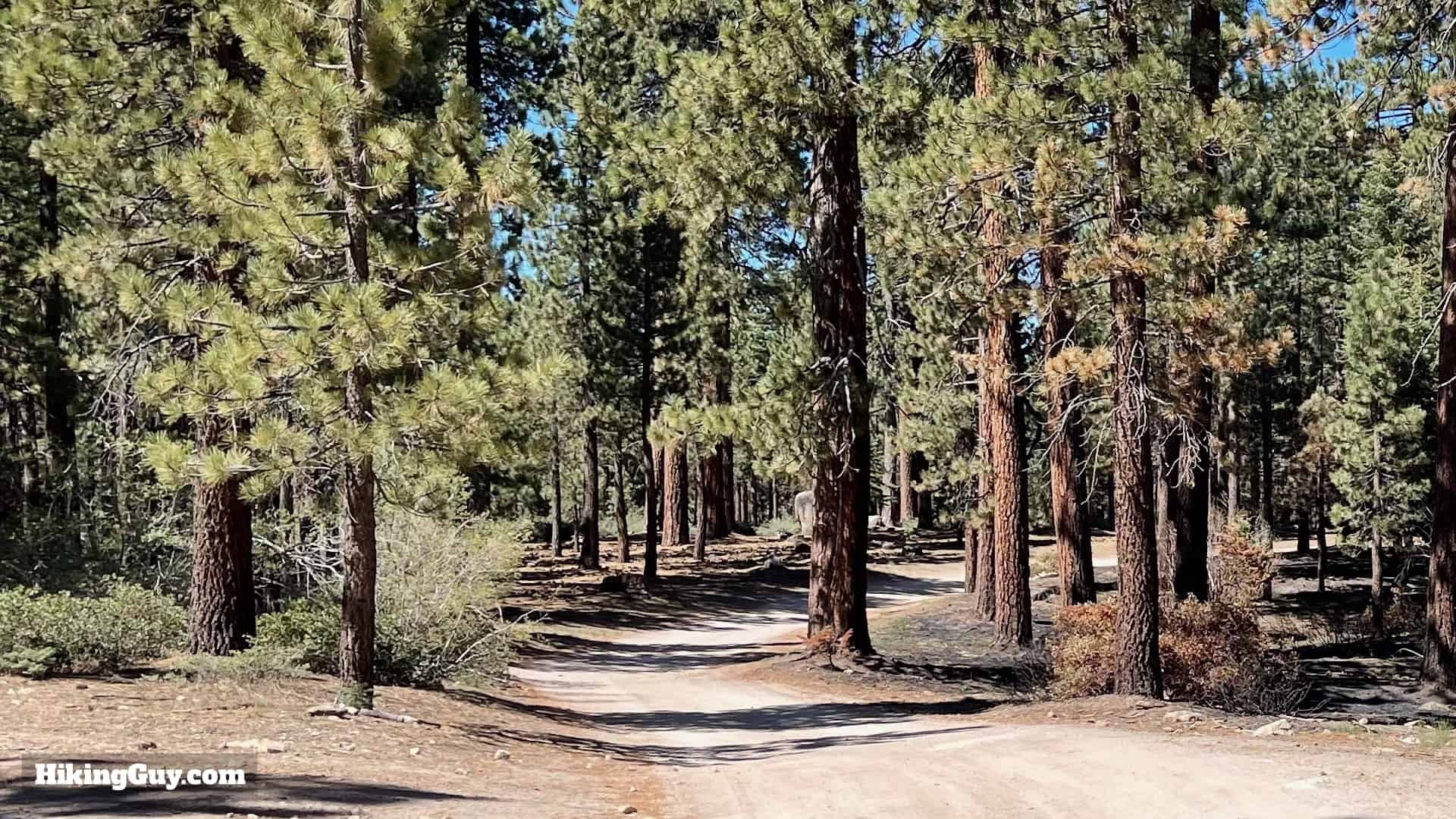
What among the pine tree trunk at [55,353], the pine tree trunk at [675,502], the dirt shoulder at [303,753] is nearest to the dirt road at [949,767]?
the dirt shoulder at [303,753]

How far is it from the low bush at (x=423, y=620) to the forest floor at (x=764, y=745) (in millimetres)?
465

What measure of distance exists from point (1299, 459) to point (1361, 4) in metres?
32.9

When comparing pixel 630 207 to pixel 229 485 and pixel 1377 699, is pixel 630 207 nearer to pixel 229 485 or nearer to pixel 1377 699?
pixel 229 485

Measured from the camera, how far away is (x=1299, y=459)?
1674 inches

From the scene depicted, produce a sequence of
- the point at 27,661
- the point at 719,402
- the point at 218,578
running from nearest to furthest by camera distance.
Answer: the point at 27,661, the point at 218,578, the point at 719,402

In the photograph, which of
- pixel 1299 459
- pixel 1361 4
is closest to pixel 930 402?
pixel 1361 4

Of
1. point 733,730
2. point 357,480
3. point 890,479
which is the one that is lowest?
point 733,730

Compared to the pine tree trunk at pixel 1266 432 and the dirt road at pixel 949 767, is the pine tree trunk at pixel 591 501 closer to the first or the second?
the dirt road at pixel 949 767

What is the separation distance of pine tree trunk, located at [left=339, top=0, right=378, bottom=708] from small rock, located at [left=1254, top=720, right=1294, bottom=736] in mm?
7507

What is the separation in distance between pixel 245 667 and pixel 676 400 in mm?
6158

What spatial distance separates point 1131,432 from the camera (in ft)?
38.7

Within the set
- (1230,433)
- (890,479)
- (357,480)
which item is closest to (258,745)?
(357,480)

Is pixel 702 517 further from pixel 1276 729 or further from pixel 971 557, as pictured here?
pixel 1276 729

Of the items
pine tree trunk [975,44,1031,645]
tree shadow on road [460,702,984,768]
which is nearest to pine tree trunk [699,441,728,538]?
pine tree trunk [975,44,1031,645]
